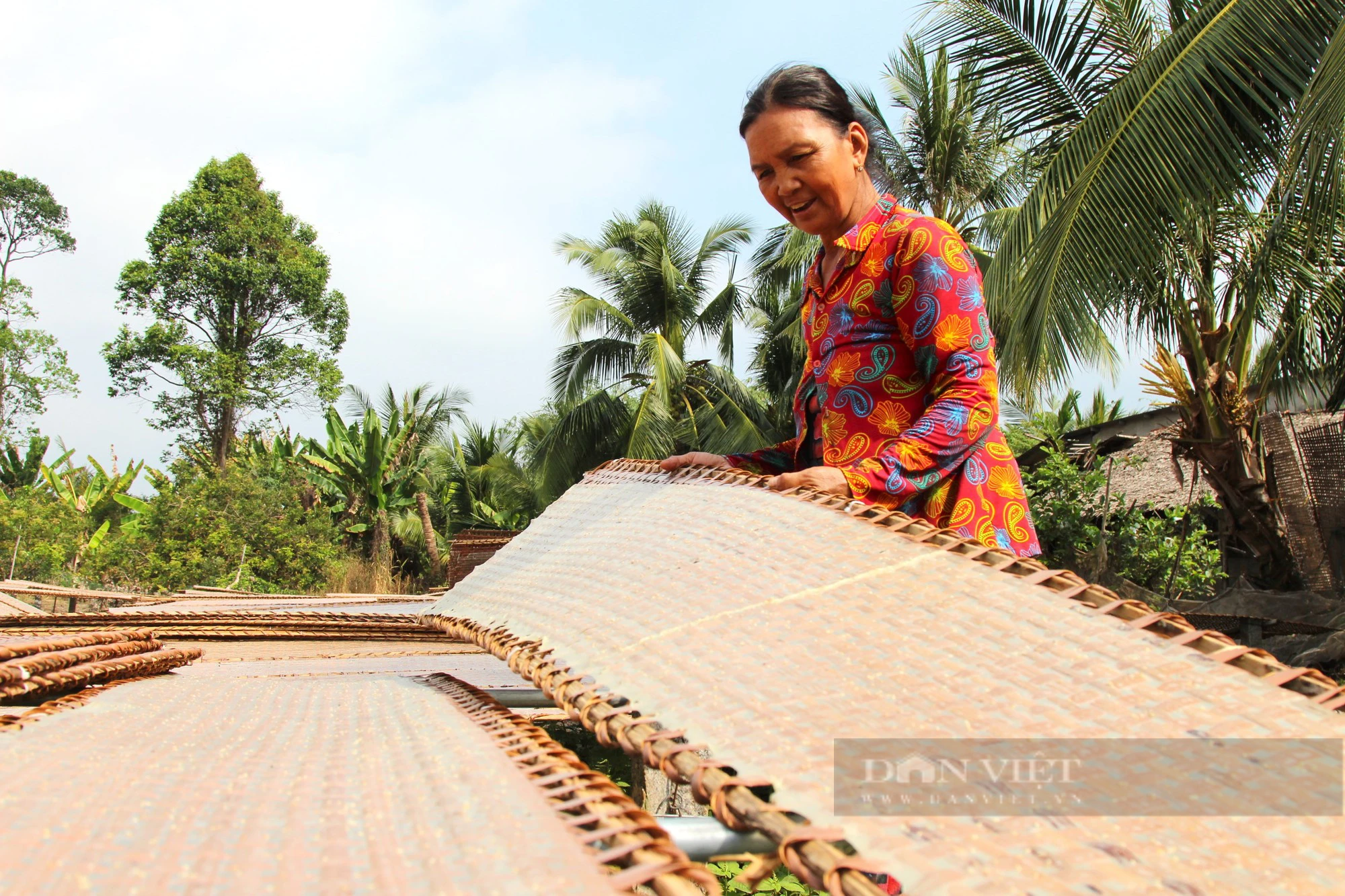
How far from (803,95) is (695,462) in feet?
1.63

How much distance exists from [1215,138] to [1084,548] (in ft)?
11.8

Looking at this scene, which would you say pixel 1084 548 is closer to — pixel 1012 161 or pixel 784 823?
pixel 1012 161

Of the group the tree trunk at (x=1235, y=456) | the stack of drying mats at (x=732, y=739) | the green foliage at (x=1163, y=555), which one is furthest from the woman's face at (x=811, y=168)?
the green foliage at (x=1163, y=555)

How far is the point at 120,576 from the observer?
12547 mm

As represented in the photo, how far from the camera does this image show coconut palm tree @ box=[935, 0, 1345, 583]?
416 centimetres

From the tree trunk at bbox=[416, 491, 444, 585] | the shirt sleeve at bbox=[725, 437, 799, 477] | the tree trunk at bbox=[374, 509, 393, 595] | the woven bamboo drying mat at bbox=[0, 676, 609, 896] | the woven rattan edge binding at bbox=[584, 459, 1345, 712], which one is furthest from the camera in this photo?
the tree trunk at bbox=[374, 509, 393, 595]

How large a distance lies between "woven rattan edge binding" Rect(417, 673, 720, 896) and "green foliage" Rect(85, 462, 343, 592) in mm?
11927

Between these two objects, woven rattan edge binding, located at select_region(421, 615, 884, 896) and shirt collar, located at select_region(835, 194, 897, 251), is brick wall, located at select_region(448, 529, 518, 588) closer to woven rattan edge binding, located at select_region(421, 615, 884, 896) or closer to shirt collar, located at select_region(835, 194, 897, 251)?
shirt collar, located at select_region(835, 194, 897, 251)

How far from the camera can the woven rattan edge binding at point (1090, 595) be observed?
57 centimetres

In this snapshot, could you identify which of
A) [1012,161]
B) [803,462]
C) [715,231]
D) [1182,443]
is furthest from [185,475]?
[803,462]

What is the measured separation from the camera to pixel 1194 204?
14.9ft

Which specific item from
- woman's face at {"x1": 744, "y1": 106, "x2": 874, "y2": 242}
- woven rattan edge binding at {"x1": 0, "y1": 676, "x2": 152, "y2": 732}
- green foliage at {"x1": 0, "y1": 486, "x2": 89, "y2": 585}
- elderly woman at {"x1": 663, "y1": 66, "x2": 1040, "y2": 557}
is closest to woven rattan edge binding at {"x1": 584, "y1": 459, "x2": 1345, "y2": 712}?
elderly woman at {"x1": 663, "y1": 66, "x2": 1040, "y2": 557}

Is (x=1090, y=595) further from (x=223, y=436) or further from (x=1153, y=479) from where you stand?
(x=223, y=436)

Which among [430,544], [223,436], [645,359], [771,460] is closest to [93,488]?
[223,436]
